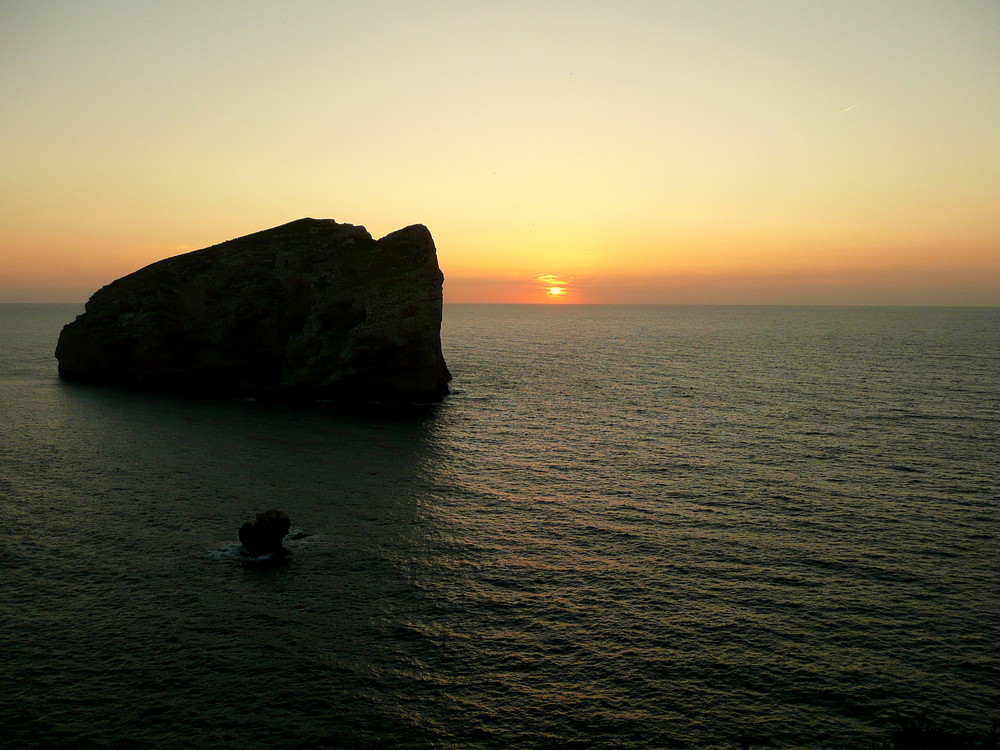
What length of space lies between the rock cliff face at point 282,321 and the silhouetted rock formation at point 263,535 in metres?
44.3

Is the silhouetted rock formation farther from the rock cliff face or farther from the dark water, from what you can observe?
the rock cliff face

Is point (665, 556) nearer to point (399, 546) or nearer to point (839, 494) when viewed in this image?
point (399, 546)

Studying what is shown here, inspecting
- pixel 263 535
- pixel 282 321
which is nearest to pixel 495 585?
pixel 263 535

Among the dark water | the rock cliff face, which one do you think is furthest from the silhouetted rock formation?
the rock cliff face

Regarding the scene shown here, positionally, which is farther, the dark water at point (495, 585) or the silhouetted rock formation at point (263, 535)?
the silhouetted rock formation at point (263, 535)

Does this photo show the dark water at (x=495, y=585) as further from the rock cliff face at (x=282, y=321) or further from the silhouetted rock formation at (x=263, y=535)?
the rock cliff face at (x=282, y=321)

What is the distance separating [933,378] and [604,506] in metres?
80.0

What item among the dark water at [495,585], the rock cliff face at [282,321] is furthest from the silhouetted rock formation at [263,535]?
the rock cliff face at [282,321]

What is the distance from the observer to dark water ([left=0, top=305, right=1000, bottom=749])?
21766 millimetres

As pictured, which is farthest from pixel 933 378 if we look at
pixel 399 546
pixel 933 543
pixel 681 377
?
pixel 399 546

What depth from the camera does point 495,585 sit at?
30.8 metres

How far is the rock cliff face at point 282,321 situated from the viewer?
78562mm

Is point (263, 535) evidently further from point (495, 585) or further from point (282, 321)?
point (282, 321)

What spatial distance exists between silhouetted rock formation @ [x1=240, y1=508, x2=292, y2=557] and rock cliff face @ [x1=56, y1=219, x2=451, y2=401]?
4428 cm
